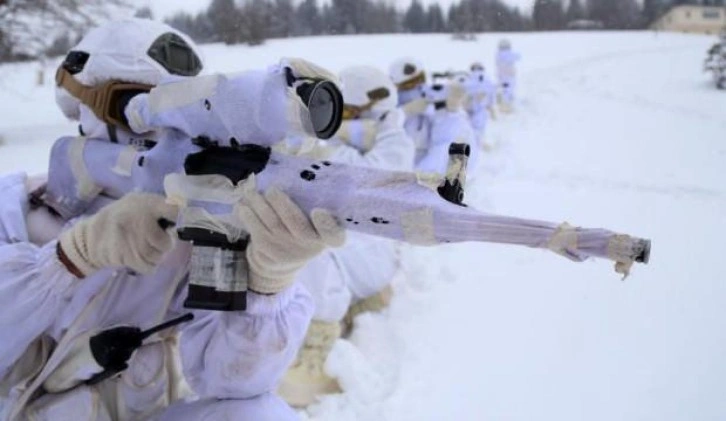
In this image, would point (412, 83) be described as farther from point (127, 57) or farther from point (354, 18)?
point (127, 57)

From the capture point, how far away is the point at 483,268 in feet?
12.3

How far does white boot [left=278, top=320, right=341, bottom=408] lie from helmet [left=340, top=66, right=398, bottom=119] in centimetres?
141

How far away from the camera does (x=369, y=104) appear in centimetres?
389

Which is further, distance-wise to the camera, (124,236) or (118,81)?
(118,81)

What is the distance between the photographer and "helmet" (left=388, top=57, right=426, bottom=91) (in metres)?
5.38

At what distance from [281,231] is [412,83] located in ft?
14.2

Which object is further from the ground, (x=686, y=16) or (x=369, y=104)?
(x=686, y=16)

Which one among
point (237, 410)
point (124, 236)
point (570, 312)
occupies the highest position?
point (124, 236)

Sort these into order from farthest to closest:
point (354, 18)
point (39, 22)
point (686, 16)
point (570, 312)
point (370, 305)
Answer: point (39, 22) → point (354, 18) → point (686, 16) → point (370, 305) → point (570, 312)

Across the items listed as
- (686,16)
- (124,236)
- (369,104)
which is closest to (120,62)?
(124,236)

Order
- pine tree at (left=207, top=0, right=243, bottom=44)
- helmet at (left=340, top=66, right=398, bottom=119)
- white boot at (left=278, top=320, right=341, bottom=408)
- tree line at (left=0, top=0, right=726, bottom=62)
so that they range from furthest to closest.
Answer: pine tree at (left=207, top=0, right=243, bottom=44) < helmet at (left=340, top=66, right=398, bottom=119) < tree line at (left=0, top=0, right=726, bottom=62) < white boot at (left=278, top=320, right=341, bottom=408)

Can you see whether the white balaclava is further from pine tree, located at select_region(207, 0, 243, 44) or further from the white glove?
pine tree, located at select_region(207, 0, 243, 44)

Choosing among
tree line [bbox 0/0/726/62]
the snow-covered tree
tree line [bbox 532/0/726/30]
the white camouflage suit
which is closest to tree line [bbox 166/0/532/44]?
tree line [bbox 0/0/726/62]

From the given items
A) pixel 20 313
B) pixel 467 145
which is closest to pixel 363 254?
pixel 20 313
